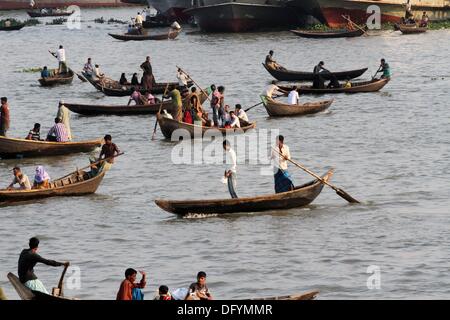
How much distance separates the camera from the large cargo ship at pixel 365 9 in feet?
255

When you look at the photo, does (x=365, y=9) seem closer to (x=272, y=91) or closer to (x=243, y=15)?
(x=243, y=15)

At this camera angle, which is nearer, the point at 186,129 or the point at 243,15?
the point at 186,129

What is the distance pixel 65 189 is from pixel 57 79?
26328 mm

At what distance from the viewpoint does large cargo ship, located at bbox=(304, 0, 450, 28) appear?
77.8m

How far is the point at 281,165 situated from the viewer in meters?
26.9

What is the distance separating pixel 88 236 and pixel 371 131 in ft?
52.6

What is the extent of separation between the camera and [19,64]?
68.8 meters

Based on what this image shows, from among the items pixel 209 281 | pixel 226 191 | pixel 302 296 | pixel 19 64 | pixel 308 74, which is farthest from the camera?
pixel 19 64

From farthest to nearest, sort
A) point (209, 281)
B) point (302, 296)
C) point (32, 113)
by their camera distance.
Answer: point (32, 113), point (209, 281), point (302, 296)

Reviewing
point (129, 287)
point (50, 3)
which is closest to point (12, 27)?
point (50, 3)
